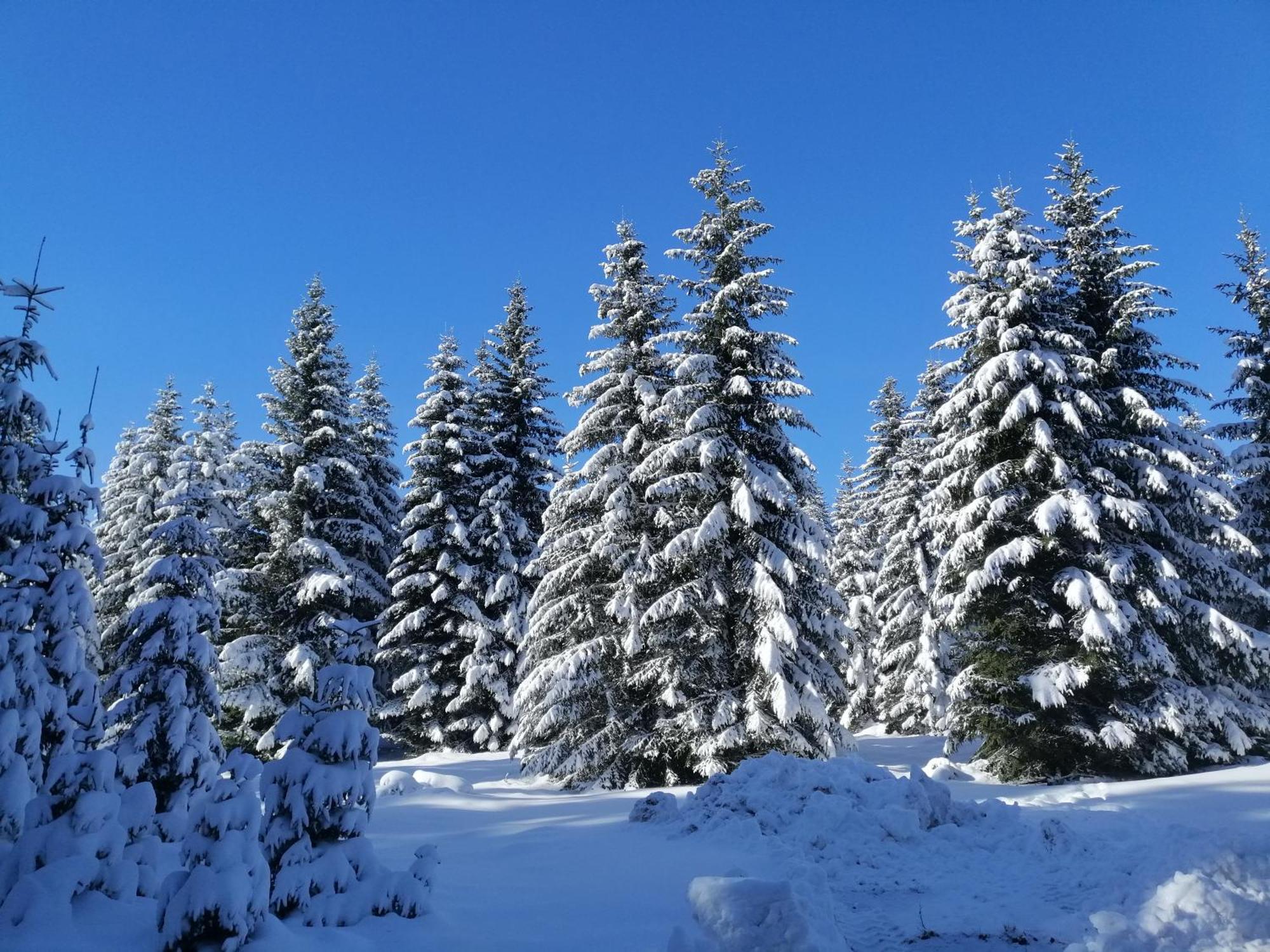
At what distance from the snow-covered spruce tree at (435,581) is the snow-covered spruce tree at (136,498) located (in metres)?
8.80

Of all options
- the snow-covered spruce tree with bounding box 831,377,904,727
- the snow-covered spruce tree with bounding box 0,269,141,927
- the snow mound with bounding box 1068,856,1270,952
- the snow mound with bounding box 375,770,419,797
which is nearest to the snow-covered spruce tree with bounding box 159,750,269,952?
the snow-covered spruce tree with bounding box 0,269,141,927

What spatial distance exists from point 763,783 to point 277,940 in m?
7.54

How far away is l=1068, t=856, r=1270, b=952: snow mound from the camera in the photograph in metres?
5.44

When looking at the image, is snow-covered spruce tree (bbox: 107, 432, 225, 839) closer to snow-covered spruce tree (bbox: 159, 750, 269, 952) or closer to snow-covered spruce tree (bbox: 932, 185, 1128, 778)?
snow-covered spruce tree (bbox: 159, 750, 269, 952)

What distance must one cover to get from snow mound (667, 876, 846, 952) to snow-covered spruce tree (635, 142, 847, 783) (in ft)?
31.9

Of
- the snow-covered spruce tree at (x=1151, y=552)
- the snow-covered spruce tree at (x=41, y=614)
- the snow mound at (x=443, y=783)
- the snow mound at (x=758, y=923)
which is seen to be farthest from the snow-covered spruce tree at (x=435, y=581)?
the snow mound at (x=758, y=923)

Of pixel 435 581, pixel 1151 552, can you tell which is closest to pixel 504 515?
pixel 435 581

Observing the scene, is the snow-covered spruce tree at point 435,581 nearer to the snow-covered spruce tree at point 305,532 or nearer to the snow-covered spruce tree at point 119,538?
the snow-covered spruce tree at point 305,532

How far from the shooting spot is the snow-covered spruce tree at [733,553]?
15.9m

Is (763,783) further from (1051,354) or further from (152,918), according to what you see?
(1051,354)

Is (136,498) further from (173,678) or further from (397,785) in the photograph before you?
(173,678)

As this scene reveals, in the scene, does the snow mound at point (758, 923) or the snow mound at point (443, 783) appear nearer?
the snow mound at point (758, 923)

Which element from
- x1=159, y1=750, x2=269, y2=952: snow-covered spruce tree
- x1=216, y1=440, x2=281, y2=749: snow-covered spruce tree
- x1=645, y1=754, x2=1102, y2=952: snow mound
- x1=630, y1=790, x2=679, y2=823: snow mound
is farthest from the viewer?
x1=216, y1=440, x2=281, y2=749: snow-covered spruce tree

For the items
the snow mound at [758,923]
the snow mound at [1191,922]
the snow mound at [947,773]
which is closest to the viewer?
the snow mound at [758,923]
